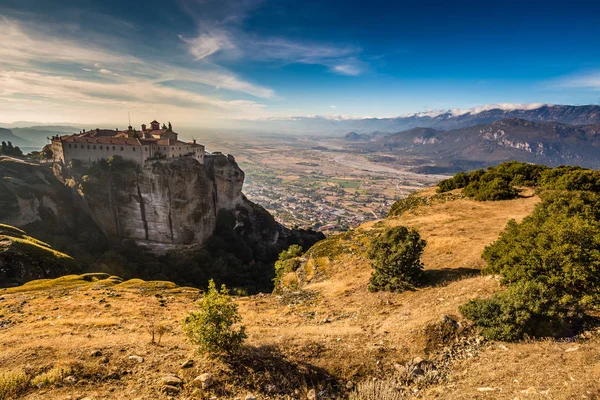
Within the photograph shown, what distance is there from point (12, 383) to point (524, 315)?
2508cm

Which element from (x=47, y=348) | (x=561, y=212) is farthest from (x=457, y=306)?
(x=47, y=348)

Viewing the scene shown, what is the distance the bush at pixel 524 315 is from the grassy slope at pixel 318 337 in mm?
727

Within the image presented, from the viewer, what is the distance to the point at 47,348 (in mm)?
16359

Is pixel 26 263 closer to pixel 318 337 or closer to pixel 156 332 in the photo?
pixel 156 332

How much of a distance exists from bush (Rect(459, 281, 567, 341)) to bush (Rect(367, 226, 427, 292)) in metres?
8.84

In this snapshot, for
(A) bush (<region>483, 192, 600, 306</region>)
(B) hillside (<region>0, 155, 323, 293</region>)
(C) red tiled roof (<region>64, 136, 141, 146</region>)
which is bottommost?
(B) hillside (<region>0, 155, 323, 293</region>)

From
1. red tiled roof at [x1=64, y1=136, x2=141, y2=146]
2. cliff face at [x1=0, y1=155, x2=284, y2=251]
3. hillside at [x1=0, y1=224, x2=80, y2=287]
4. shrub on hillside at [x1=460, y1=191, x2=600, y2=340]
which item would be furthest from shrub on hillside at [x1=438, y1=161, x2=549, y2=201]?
red tiled roof at [x1=64, y1=136, x2=141, y2=146]

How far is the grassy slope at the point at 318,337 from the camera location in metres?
12.4

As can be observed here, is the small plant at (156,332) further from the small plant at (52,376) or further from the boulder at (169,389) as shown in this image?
the boulder at (169,389)

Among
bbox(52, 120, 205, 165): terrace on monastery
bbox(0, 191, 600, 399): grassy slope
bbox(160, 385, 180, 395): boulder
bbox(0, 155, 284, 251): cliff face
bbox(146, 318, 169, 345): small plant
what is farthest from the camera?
bbox(52, 120, 205, 165): terrace on monastery

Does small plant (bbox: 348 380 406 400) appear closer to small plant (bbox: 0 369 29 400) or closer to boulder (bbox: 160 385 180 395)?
boulder (bbox: 160 385 180 395)

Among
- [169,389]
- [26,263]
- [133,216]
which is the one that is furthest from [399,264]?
[133,216]

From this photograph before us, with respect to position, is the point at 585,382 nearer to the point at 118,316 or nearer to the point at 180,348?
the point at 180,348

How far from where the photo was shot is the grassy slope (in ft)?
40.5
